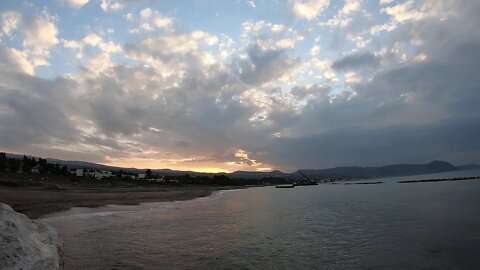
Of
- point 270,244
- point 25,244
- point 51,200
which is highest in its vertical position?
point 25,244

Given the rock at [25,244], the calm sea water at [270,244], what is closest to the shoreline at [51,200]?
the calm sea water at [270,244]

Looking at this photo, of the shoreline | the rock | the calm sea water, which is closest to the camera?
the rock

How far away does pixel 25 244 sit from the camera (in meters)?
9.82

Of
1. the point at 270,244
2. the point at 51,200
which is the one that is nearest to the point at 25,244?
the point at 270,244

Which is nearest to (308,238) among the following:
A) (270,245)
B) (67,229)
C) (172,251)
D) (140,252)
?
(270,245)

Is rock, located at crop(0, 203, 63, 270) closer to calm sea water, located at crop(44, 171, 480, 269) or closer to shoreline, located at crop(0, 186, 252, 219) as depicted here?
calm sea water, located at crop(44, 171, 480, 269)

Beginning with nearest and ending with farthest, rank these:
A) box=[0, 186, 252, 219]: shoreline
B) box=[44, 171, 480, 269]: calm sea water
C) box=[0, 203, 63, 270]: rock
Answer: box=[0, 203, 63, 270]: rock
box=[44, 171, 480, 269]: calm sea water
box=[0, 186, 252, 219]: shoreline

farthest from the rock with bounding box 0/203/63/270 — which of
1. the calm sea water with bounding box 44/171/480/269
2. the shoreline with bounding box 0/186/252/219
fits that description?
the shoreline with bounding box 0/186/252/219

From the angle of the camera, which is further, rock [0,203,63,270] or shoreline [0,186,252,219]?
shoreline [0,186,252,219]

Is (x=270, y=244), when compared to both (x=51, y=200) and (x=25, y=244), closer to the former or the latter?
(x=25, y=244)

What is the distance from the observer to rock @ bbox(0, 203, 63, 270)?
29.5 feet

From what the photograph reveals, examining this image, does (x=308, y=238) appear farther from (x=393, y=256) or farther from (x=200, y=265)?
(x=200, y=265)

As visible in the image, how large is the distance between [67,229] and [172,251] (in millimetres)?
11811

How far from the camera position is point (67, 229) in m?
29.3
